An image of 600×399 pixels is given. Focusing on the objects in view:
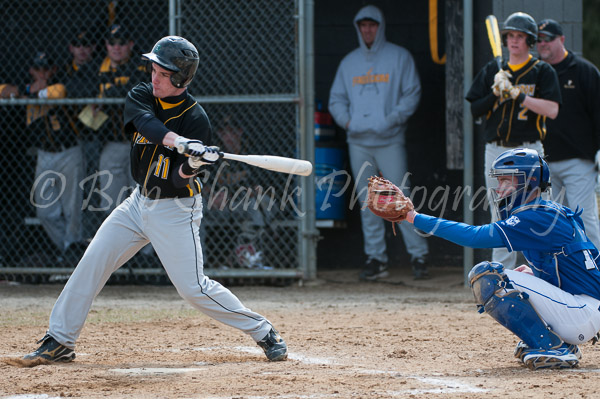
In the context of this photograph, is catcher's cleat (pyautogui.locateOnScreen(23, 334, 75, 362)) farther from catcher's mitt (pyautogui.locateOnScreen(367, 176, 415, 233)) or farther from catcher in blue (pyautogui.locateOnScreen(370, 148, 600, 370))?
catcher in blue (pyautogui.locateOnScreen(370, 148, 600, 370))

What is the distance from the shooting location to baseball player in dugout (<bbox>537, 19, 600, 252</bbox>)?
684 cm

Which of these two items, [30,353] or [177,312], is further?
[177,312]

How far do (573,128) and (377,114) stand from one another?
1.77 metres

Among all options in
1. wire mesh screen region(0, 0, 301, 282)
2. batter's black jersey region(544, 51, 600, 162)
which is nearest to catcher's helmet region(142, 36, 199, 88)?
wire mesh screen region(0, 0, 301, 282)

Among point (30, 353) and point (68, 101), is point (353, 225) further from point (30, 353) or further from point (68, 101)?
point (30, 353)

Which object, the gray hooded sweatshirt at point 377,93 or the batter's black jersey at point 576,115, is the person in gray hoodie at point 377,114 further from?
the batter's black jersey at point 576,115

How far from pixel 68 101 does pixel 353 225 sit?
3.14 metres

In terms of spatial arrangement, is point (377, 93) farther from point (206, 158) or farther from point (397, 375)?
point (397, 375)

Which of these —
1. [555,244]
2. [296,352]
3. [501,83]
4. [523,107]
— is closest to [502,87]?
[501,83]

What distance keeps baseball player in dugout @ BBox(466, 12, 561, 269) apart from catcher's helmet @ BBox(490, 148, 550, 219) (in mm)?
2255

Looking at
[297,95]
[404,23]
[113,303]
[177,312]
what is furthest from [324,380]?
[404,23]

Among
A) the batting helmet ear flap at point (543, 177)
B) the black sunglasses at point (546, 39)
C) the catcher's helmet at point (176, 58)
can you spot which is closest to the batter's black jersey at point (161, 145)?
the catcher's helmet at point (176, 58)

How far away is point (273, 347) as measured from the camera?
4418mm

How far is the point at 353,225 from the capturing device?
893cm
